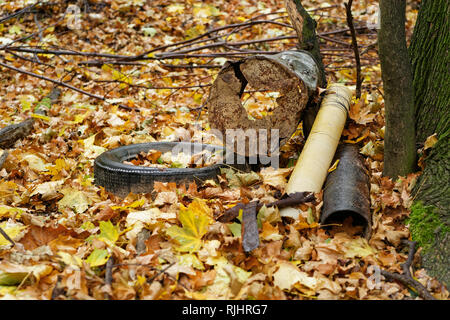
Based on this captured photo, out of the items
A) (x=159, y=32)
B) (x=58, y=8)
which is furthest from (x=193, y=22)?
(x=58, y=8)

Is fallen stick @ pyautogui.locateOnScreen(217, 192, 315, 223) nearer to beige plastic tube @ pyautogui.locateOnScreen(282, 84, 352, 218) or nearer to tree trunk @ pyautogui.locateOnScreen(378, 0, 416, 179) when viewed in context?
beige plastic tube @ pyautogui.locateOnScreen(282, 84, 352, 218)

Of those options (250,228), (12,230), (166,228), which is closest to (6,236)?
(12,230)

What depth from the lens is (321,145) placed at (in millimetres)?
3121

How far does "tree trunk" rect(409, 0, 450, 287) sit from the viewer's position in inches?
95.3

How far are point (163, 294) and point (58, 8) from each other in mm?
7886

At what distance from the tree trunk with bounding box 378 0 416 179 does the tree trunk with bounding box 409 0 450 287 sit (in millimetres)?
168

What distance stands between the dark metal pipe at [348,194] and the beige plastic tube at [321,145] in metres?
0.09

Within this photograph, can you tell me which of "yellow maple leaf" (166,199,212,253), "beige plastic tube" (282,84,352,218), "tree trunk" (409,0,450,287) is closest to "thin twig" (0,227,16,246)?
"yellow maple leaf" (166,199,212,253)

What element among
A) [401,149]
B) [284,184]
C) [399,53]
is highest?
[399,53]

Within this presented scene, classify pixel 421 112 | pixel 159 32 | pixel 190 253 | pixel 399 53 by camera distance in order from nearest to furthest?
pixel 190 253 < pixel 399 53 < pixel 421 112 < pixel 159 32

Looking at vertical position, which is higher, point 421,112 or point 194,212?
point 421,112

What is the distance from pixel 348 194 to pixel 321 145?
23.2 inches
